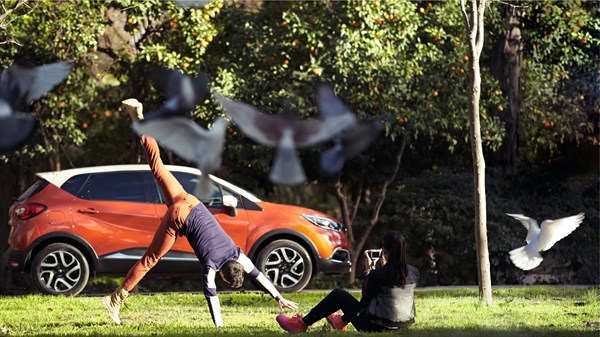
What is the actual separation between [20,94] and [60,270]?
9123mm

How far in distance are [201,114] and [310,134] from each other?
12.2 metres

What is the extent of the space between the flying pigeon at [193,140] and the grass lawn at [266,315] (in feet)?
15.9

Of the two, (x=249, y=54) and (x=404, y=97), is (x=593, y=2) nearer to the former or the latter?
(x=404, y=97)

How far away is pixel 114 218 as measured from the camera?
1445 centimetres

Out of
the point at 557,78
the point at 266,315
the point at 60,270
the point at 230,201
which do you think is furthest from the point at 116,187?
the point at 557,78

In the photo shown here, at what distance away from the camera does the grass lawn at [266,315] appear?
9781 millimetres

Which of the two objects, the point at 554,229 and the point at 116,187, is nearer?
the point at 554,229

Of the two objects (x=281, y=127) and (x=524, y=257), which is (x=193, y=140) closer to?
(x=281, y=127)

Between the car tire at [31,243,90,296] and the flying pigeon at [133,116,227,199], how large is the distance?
976 centimetres

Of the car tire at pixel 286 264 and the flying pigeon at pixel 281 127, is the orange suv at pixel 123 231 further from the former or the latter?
the flying pigeon at pixel 281 127

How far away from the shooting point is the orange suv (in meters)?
14.2

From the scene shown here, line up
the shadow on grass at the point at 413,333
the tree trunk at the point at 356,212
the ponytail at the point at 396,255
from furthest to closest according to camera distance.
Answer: the tree trunk at the point at 356,212, the shadow on grass at the point at 413,333, the ponytail at the point at 396,255

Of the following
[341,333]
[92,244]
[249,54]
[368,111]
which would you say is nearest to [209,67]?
[249,54]

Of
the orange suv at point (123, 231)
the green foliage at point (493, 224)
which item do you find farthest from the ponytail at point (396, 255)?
the green foliage at point (493, 224)
